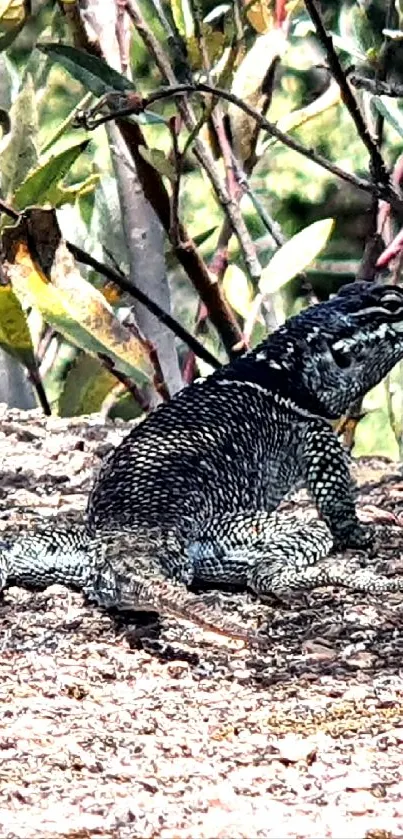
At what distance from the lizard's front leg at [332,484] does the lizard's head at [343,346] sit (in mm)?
176

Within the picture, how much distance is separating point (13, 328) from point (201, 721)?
7.00 feet

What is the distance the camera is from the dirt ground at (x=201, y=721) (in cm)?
243

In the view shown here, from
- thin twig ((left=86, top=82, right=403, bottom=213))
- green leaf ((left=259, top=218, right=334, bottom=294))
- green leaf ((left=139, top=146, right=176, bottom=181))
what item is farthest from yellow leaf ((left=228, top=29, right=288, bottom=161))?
thin twig ((left=86, top=82, right=403, bottom=213))

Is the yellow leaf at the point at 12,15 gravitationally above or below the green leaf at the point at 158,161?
above

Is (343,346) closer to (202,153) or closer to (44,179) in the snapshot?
(202,153)

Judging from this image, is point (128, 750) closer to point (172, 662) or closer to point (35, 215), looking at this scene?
point (172, 662)

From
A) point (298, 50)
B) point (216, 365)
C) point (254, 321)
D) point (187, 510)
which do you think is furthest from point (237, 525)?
point (298, 50)

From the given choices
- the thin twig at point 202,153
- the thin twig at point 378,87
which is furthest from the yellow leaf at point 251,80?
the thin twig at point 378,87

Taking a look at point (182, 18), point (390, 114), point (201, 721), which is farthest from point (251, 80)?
point (201, 721)

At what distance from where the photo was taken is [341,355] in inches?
210

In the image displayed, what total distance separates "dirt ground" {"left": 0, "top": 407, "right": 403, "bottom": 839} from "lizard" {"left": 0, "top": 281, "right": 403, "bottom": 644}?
0.31 ft

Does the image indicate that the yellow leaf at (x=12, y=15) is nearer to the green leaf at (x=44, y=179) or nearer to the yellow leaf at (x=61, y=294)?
the green leaf at (x=44, y=179)

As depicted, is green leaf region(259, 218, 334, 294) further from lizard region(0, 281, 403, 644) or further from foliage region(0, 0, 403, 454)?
lizard region(0, 281, 403, 644)

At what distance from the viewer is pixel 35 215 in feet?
15.7
